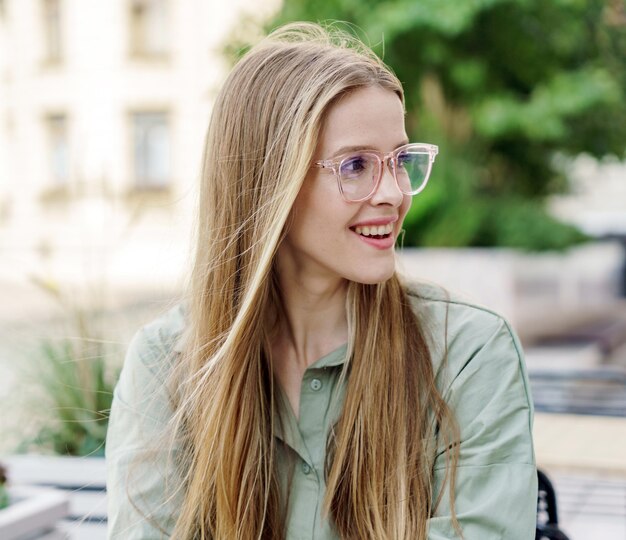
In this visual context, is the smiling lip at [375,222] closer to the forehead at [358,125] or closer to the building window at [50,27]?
the forehead at [358,125]

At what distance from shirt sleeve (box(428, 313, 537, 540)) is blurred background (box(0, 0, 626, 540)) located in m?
0.24

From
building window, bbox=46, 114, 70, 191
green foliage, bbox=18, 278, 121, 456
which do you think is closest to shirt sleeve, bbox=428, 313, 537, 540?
green foliage, bbox=18, 278, 121, 456

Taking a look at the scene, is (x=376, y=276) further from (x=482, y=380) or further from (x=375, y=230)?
(x=482, y=380)

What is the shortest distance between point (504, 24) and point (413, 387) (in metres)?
9.07

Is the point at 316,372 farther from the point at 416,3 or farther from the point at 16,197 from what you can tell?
the point at 16,197

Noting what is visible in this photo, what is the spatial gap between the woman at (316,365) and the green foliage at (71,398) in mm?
1568

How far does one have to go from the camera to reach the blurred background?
3.31 meters

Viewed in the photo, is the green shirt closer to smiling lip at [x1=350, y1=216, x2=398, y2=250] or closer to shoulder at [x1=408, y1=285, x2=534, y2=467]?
shoulder at [x1=408, y1=285, x2=534, y2=467]

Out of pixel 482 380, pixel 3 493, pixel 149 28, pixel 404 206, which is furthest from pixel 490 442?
pixel 149 28

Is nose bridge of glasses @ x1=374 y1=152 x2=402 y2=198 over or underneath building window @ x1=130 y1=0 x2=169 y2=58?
underneath

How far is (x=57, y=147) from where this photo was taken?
2047 cm

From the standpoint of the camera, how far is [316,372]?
178cm

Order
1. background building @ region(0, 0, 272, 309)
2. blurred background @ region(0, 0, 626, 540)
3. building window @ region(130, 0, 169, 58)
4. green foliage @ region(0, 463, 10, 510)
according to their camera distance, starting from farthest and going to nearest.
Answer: building window @ region(130, 0, 169, 58), background building @ region(0, 0, 272, 309), blurred background @ region(0, 0, 626, 540), green foliage @ region(0, 463, 10, 510)

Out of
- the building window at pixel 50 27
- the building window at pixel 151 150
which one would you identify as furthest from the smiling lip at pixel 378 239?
the building window at pixel 50 27
